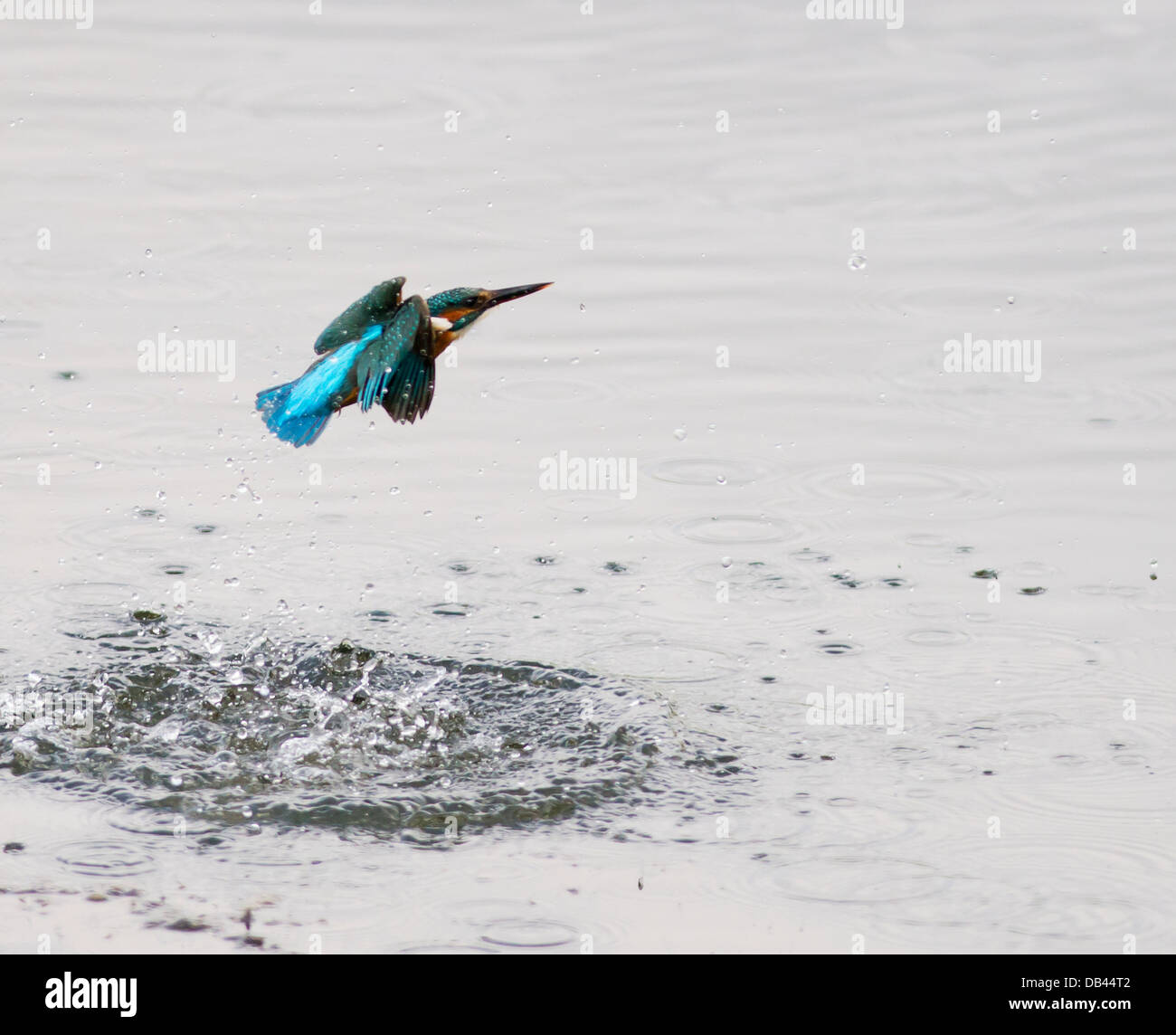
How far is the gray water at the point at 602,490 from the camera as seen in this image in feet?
16.0

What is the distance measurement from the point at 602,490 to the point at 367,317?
1.78 metres

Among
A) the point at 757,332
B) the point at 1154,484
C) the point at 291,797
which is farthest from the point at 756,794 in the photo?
the point at 757,332

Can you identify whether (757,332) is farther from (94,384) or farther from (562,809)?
(562,809)

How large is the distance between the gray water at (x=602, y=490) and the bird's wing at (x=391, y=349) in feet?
3.16

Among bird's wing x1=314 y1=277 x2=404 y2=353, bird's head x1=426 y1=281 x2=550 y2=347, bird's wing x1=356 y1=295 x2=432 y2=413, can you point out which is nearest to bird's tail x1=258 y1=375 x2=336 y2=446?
bird's wing x1=356 y1=295 x2=432 y2=413

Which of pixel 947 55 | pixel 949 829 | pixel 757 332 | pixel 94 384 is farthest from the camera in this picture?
pixel 947 55

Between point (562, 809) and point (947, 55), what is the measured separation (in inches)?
298

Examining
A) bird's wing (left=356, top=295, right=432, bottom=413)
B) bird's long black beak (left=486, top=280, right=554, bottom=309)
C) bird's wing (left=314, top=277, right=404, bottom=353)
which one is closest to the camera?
bird's wing (left=356, top=295, right=432, bottom=413)

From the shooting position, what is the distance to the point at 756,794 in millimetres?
5285

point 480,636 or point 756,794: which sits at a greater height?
point 480,636

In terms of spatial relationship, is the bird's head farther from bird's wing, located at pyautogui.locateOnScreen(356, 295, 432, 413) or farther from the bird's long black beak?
bird's wing, located at pyautogui.locateOnScreen(356, 295, 432, 413)

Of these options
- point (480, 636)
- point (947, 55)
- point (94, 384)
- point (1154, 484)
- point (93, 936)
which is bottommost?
point (93, 936)

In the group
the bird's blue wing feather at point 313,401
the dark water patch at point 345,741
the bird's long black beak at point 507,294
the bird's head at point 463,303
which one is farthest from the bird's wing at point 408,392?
the dark water patch at point 345,741

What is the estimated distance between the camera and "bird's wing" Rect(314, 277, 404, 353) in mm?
5703
